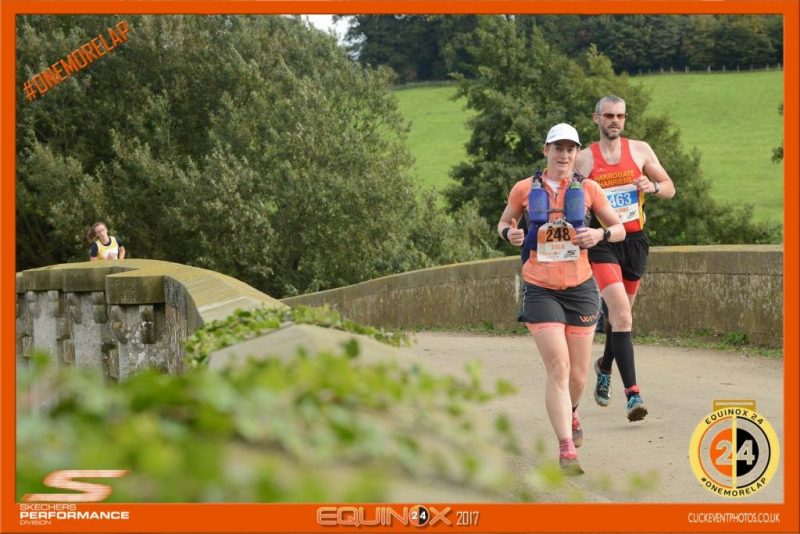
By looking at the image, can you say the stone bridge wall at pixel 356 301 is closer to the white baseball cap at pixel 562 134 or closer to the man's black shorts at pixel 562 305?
the man's black shorts at pixel 562 305

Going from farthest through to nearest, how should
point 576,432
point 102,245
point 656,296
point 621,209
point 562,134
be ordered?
point 656,296
point 102,245
point 621,209
point 576,432
point 562,134

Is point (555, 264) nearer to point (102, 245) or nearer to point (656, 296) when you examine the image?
point (656, 296)

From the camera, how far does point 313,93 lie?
2567 cm

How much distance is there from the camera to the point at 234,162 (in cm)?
2448

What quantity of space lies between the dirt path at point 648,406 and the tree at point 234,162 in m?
3.99

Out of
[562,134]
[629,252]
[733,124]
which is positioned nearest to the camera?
[562,134]

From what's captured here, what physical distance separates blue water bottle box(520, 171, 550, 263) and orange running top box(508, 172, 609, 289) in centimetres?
4

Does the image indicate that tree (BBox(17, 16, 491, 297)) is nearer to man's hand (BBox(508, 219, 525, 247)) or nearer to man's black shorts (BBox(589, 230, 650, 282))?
man's black shorts (BBox(589, 230, 650, 282))

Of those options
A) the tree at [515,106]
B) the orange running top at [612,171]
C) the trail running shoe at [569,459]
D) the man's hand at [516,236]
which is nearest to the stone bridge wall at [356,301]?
the man's hand at [516,236]

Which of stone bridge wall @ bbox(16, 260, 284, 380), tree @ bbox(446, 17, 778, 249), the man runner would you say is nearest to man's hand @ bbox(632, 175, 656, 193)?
the man runner

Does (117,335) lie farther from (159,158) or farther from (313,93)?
(313,93)

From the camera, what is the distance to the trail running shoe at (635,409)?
851cm

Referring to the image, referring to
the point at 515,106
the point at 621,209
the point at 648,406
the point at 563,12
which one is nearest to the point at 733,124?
the point at 515,106

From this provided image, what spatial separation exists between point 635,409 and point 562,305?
141 centimetres
